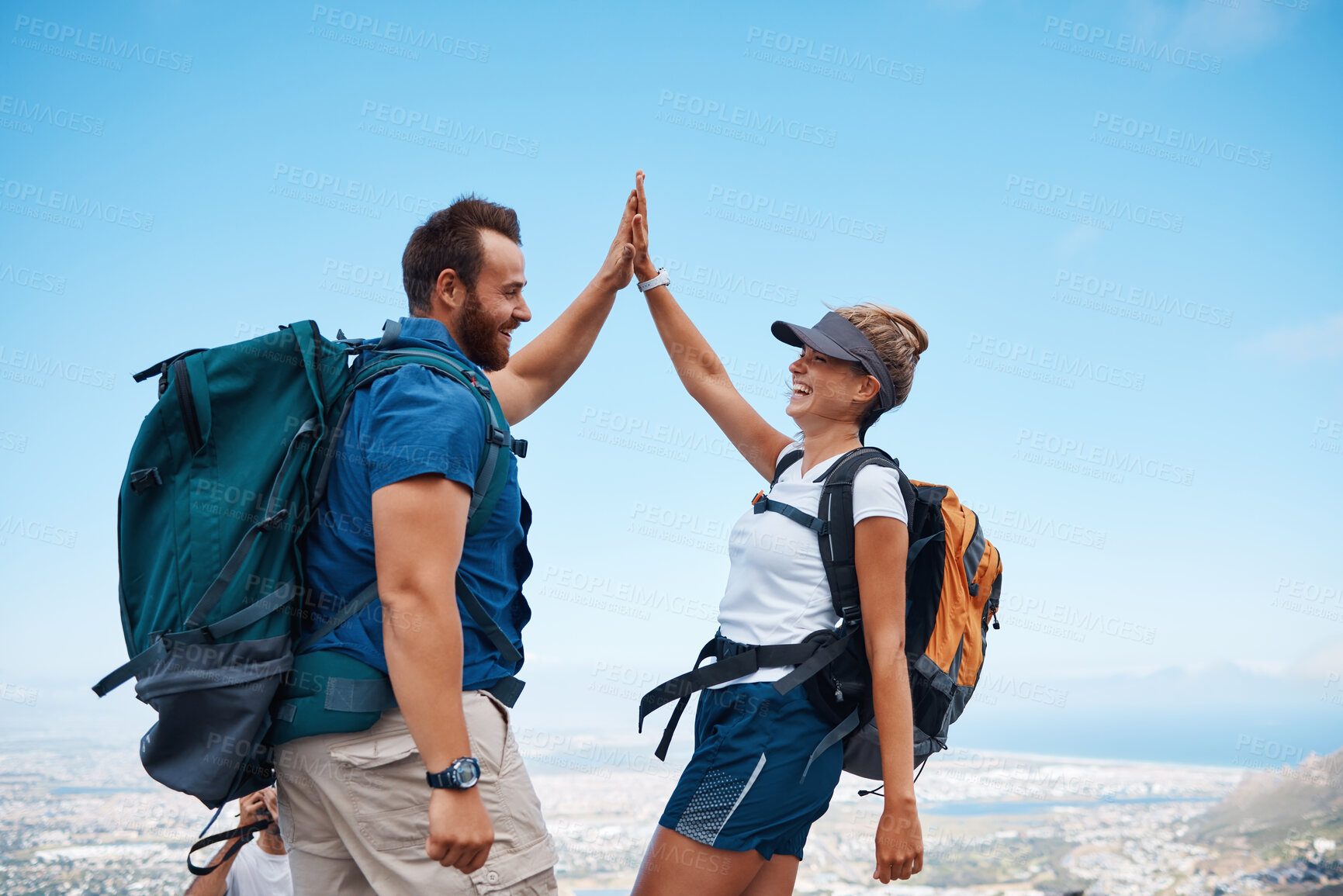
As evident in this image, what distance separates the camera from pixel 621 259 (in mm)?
3301

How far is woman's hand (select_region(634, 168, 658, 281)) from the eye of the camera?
3.28 metres

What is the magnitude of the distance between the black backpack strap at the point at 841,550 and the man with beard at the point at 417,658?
0.86 metres

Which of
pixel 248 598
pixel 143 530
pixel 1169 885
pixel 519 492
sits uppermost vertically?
pixel 519 492

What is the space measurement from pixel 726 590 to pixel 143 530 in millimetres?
1560

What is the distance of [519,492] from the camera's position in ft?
7.11

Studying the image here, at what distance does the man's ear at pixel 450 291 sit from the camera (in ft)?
7.84

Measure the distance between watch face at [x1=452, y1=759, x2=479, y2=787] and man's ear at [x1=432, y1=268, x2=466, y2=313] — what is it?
1211 millimetres

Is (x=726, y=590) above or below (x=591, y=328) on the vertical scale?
below

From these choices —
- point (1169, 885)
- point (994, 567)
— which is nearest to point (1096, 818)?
point (1169, 885)

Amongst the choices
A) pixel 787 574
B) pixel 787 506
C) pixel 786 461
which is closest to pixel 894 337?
pixel 786 461

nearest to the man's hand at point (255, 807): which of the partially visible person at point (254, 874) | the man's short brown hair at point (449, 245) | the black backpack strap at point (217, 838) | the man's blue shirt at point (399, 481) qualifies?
the partially visible person at point (254, 874)

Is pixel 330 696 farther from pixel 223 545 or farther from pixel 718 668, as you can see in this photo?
pixel 718 668

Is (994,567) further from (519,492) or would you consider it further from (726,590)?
(519,492)

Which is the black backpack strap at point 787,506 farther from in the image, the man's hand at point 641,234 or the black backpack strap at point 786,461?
the man's hand at point 641,234
